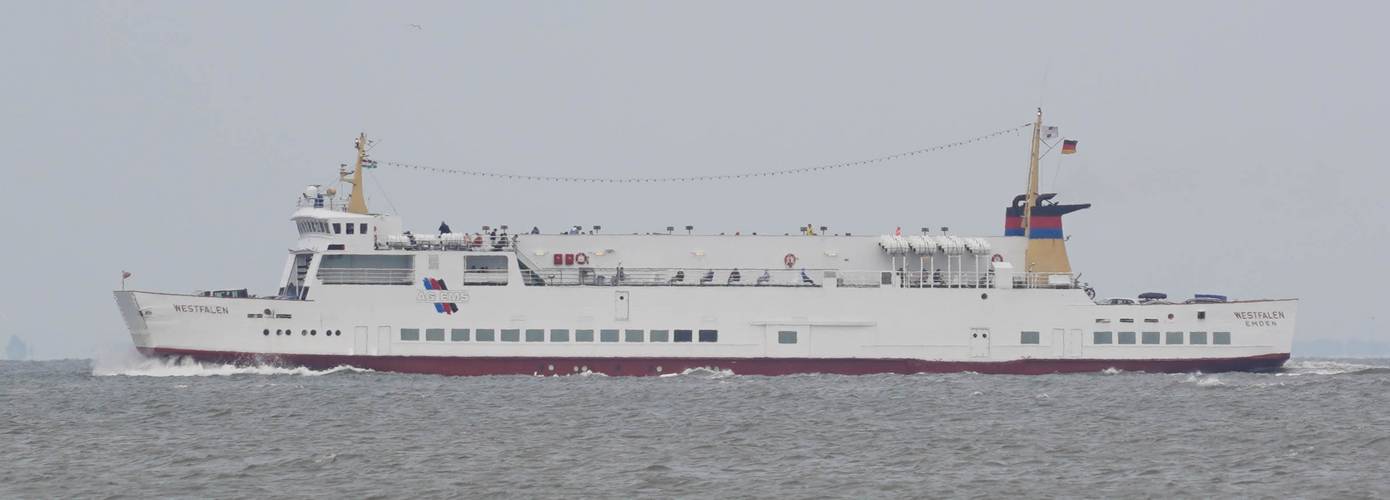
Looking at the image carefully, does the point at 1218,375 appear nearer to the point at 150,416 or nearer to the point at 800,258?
the point at 800,258

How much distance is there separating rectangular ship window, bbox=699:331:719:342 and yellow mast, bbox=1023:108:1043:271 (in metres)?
10.7

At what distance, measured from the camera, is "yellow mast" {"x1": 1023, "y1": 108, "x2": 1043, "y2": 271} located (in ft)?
177

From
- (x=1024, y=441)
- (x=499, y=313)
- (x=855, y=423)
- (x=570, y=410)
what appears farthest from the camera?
(x=499, y=313)

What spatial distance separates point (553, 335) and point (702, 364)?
4.41 meters

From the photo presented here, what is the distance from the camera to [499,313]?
49.6m

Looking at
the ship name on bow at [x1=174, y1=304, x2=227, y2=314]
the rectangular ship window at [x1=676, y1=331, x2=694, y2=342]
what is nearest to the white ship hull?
the ship name on bow at [x1=174, y1=304, x2=227, y2=314]

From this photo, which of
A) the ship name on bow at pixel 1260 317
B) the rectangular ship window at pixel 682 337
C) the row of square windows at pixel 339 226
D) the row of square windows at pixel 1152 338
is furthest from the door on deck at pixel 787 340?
the ship name on bow at pixel 1260 317

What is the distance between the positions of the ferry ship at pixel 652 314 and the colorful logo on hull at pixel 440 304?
9cm

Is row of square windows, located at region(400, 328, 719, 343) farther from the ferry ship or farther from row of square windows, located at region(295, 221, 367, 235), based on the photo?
row of square windows, located at region(295, 221, 367, 235)

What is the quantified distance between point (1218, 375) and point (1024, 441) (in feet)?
64.8

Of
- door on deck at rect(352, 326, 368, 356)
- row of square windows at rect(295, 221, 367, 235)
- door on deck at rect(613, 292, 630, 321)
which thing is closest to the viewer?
door on deck at rect(352, 326, 368, 356)

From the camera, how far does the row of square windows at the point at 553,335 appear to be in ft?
162

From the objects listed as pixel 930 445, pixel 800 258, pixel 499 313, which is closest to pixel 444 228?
pixel 499 313

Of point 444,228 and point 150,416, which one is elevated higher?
point 444,228
